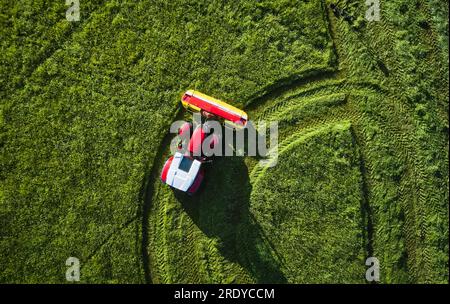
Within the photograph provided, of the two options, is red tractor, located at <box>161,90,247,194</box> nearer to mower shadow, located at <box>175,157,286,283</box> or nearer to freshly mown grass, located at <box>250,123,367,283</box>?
mower shadow, located at <box>175,157,286,283</box>

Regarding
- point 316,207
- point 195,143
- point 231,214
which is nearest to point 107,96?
point 195,143

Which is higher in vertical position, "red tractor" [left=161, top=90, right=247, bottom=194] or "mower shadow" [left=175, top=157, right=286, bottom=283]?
"red tractor" [left=161, top=90, right=247, bottom=194]

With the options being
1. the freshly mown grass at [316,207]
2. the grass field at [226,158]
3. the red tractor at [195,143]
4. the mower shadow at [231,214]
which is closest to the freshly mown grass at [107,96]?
the grass field at [226,158]

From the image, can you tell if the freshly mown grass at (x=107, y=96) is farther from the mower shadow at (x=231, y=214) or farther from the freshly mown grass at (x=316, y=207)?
the freshly mown grass at (x=316, y=207)

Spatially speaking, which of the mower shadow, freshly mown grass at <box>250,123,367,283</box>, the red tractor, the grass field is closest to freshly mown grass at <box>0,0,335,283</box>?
the grass field

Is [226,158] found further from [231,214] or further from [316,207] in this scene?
[316,207]

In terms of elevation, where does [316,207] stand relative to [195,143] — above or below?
below
